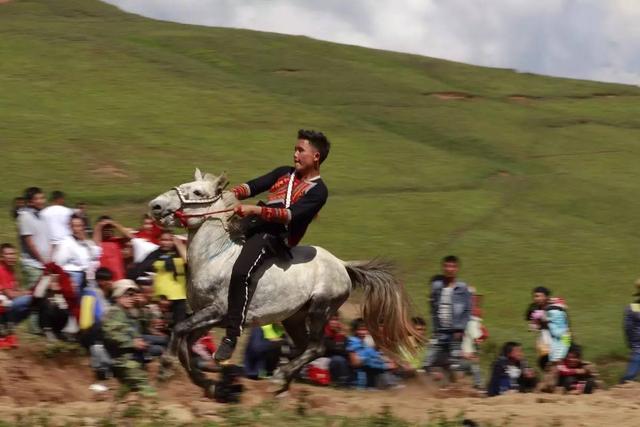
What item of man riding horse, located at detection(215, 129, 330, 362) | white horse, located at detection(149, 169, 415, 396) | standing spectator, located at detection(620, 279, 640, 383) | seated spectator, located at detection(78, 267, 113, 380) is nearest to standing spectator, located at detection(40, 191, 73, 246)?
seated spectator, located at detection(78, 267, 113, 380)

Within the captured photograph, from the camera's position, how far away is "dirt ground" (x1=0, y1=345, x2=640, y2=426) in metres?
9.59

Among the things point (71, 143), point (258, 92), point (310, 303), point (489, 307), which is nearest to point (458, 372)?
point (310, 303)

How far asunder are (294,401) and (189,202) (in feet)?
7.30

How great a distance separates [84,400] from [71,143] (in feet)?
53.4

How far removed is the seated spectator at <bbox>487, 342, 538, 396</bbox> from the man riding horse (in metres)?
3.85

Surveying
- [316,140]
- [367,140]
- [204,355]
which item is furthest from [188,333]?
[367,140]

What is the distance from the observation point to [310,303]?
10781 mm

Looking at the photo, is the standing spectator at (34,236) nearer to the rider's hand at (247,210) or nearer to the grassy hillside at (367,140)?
the rider's hand at (247,210)

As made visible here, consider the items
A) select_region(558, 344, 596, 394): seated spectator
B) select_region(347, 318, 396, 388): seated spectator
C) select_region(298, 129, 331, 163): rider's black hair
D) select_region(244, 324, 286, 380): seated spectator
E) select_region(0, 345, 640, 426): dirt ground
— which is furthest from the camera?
select_region(558, 344, 596, 394): seated spectator

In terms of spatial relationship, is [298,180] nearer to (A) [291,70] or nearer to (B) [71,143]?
(B) [71,143]

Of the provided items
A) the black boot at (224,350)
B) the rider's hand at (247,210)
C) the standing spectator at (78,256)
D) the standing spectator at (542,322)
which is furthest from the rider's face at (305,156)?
the standing spectator at (542,322)

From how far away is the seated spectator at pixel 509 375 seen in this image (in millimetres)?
13102

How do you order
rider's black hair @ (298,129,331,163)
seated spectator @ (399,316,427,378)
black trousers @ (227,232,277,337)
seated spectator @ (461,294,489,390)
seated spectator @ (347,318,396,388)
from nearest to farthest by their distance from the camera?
black trousers @ (227,232,277,337) < rider's black hair @ (298,129,331,163) < seated spectator @ (399,316,427,378) < seated spectator @ (347,318,396,388) < seated spectator @ (461,294,489,390)

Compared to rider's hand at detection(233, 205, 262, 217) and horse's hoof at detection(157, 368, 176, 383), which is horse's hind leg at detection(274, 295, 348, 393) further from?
rider's hand at detection(233, 205, 262, 217)
